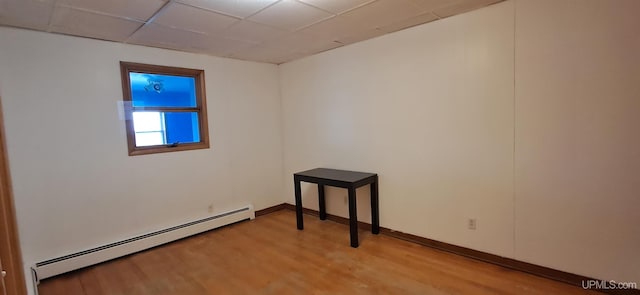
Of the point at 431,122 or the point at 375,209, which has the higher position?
the point at 431,122

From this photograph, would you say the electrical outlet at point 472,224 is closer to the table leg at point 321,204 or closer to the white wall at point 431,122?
the white wall at point 431,122

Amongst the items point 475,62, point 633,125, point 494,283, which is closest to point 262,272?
point 494,283

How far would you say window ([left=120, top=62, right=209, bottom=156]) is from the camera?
322 cm

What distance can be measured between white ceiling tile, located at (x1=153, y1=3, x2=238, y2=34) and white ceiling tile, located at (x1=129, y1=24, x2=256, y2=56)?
0.49ft

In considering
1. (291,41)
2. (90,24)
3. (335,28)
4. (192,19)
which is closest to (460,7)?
(335,28)

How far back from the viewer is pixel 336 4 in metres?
Result: 2.35

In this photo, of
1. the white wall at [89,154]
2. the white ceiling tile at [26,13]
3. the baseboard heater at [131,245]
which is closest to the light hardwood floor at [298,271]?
the baseboard heater at [131,245]

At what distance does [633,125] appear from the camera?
6.63 ft

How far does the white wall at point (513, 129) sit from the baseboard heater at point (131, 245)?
74.0 inches

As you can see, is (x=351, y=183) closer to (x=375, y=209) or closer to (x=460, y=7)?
(x=375, y=209)

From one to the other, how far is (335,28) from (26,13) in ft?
8.31

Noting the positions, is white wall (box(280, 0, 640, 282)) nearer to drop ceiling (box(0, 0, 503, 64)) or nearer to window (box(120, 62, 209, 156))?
drop ceiling (box(0, 0, 503, 64))

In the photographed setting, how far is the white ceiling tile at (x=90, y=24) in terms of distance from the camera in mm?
2312

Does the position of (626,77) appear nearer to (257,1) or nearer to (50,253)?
(257,1)
